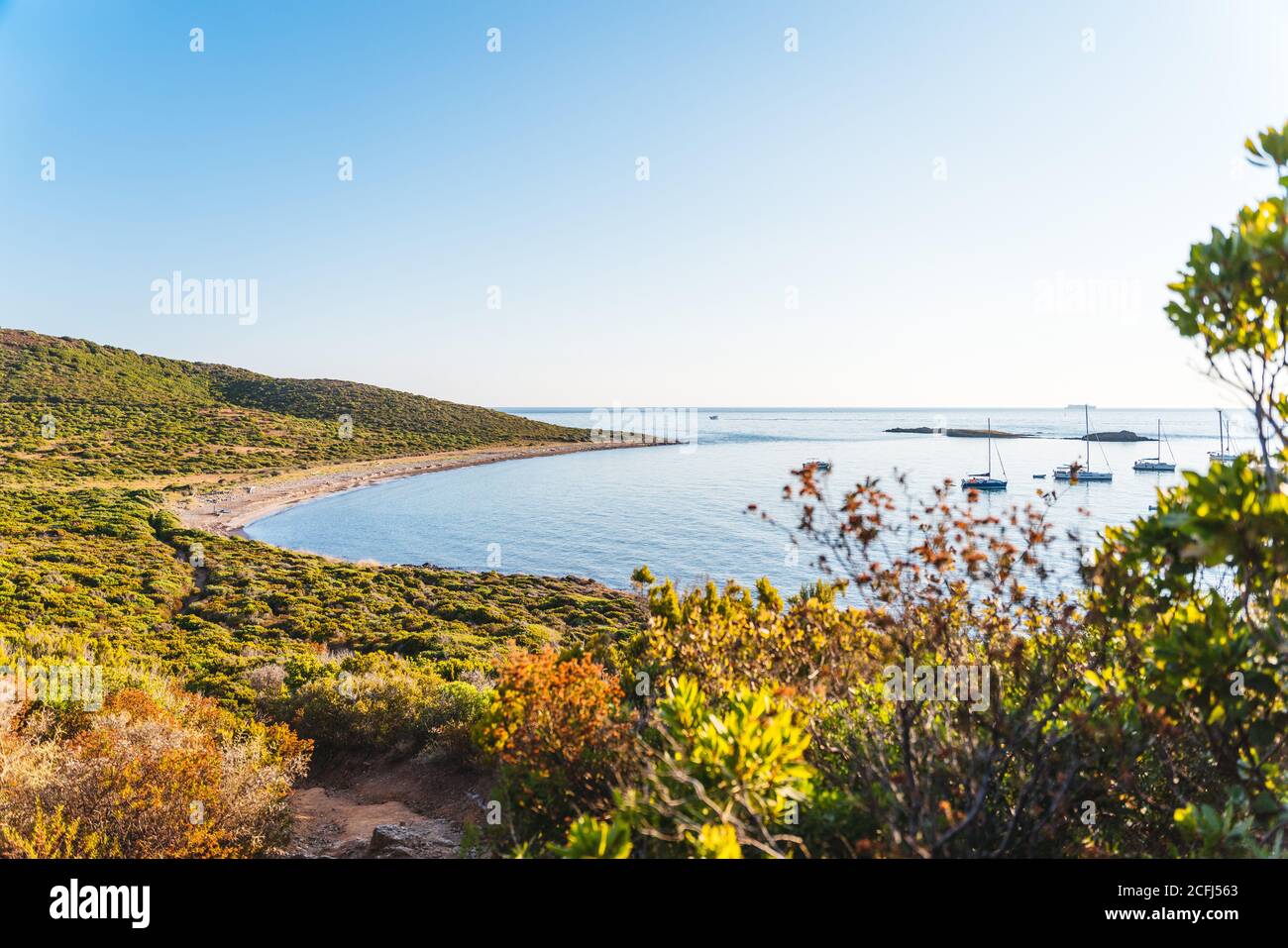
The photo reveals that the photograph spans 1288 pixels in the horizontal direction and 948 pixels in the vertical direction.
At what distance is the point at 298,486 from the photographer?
63.8 m

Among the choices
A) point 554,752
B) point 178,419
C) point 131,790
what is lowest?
point 131,790

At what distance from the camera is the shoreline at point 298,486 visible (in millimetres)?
46375

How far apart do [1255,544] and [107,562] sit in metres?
34.7

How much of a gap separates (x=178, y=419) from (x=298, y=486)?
77.1 ft

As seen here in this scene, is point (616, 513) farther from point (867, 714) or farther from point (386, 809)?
point (867, 714)

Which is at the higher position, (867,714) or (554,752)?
(867,714)

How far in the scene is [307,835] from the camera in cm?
683

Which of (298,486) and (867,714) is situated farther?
(298,486)

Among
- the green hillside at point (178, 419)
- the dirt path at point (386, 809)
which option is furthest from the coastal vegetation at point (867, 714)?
the green hillside at point (178, 419)

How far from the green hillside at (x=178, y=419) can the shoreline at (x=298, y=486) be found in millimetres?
3294

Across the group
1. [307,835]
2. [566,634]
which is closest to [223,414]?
[566,634]

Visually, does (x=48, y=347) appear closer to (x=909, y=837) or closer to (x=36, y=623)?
(x=36, y=623)

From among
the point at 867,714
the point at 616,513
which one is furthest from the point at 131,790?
the point at 616,513

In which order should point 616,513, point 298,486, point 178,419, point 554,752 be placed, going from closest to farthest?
point 554,752
point 616,513
point 298,486
point 178,419
